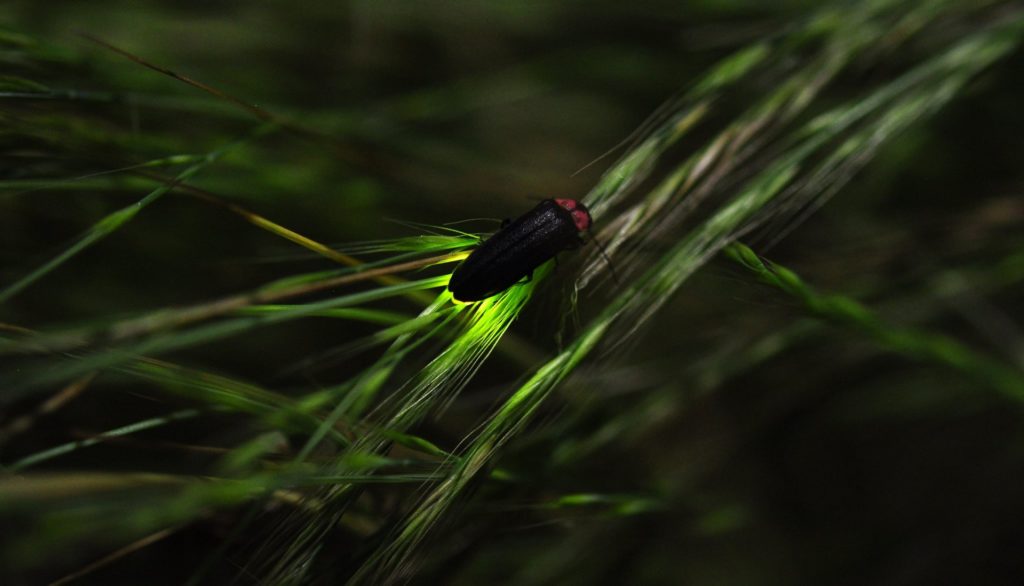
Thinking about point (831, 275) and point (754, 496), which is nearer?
point (831, 275)

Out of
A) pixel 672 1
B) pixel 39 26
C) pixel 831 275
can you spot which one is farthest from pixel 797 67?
pixel 39 26

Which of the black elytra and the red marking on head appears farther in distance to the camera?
the red marking on head

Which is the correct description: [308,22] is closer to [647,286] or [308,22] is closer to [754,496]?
[647,286]

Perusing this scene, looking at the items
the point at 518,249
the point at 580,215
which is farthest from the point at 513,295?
the point at 580,215

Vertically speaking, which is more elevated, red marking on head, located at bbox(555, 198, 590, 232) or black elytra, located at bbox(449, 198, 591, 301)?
red marking on head, located at bbox(555, 198, 590, 232)

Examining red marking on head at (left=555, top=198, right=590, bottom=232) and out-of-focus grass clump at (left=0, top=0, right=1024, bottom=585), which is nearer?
out-of-focus grass clump at (left=0, top=0, right=1024, bottom=585)

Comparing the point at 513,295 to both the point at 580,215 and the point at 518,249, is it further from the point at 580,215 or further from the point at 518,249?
the point at 580,215
